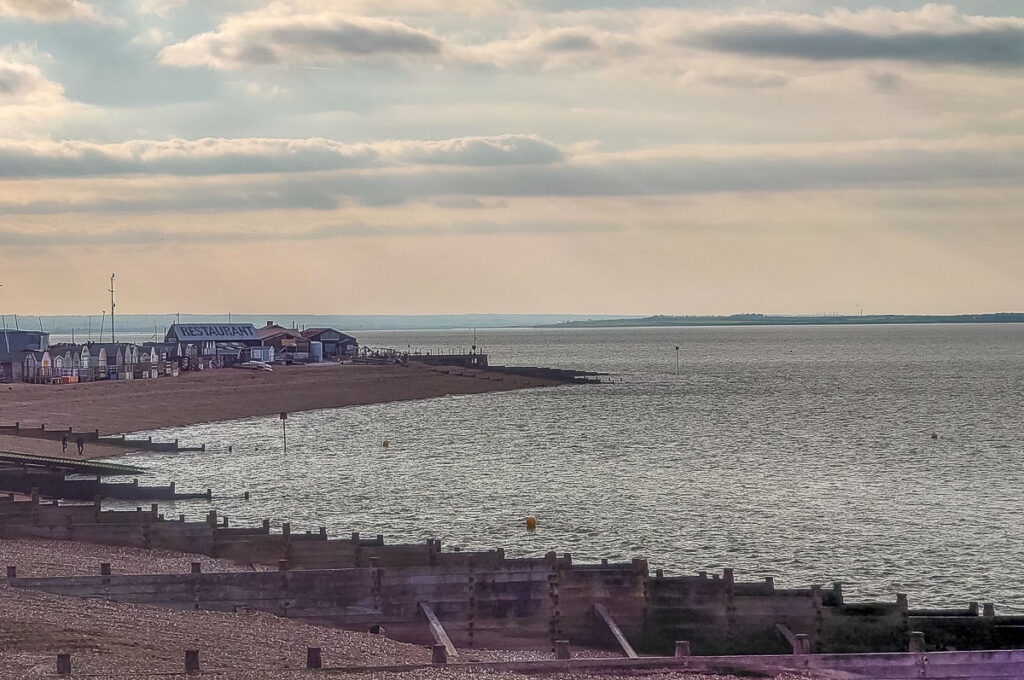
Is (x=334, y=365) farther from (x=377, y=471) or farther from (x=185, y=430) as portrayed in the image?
(x=377, y=471)

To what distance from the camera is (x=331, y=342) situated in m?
186

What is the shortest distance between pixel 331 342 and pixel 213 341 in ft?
75.9

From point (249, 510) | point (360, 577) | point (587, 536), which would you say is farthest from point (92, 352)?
point (360, 577)

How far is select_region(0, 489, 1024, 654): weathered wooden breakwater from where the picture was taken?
26141 mm

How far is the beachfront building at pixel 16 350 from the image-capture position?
128m

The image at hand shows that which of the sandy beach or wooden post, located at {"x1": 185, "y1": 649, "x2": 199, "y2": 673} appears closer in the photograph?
wooden post, located at {"x1": 185, "y1": 649, "x2": 199, "y2": 673}

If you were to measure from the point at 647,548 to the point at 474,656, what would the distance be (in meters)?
20.6

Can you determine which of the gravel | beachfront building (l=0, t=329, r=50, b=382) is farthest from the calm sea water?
beachfront building (l=0, t=329, r=50, b=382)

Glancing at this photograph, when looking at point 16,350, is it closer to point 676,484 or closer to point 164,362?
point 164,362

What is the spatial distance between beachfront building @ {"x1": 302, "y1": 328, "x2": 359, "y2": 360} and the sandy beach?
12.6 meters

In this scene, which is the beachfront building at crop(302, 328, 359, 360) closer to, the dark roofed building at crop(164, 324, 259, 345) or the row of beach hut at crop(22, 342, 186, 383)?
Answer: the dark roofed building at crop(164, 324, 259, 345)

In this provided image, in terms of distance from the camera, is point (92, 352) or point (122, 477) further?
point (92, 352)

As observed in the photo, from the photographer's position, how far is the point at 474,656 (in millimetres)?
24953

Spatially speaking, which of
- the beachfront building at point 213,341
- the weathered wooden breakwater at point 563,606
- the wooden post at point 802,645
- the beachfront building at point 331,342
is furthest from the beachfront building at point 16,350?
the wooden post at point 802,645
